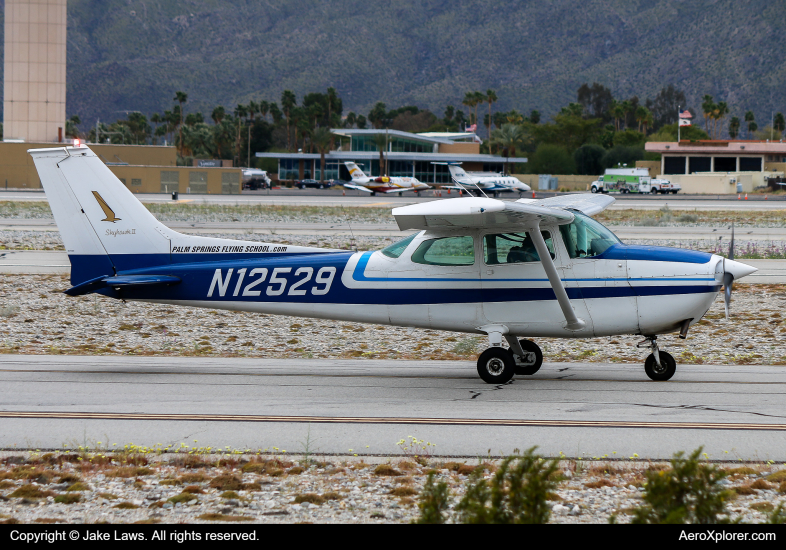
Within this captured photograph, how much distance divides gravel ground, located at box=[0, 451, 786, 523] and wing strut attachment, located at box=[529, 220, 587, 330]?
3.51m

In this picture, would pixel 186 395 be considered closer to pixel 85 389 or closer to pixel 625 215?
pixel 85 389

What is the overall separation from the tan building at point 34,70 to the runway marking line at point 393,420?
80.1 metres

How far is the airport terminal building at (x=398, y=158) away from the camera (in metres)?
121

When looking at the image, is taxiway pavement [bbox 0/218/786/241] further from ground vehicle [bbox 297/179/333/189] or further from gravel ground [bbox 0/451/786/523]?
ground vehicle [bbox 297/179/333/189]

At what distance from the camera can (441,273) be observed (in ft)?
36.8

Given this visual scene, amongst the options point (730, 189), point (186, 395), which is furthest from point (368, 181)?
point (186, 395)

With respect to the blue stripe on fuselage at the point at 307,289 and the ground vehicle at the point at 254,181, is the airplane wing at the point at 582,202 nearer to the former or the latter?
the blue stripe on fuselage at the point at 307,289

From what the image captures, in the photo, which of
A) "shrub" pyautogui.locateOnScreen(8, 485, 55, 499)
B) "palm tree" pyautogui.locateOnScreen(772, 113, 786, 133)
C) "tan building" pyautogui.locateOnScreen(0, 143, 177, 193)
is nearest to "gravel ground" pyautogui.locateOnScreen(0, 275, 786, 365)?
"shrub" pyautogui.locateOnScreen(8, 485, 55, 499)

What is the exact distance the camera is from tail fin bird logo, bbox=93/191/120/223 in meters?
11.9

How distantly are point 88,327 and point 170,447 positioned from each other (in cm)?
886

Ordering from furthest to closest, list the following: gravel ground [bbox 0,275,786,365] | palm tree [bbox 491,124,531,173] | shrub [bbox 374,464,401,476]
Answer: palm tree [bbox 491,124,531,173] → gravel ground [bbox 0,275,786,365] → shrub [bbox 374,464,401,476]

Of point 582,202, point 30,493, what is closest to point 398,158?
point 582,202

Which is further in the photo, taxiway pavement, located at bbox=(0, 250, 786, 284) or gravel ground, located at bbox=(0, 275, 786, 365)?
taxiway pavement, located at bbox=(0, 250, 786, 284)

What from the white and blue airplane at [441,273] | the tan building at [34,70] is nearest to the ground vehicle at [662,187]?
the tan building at [34,70]
